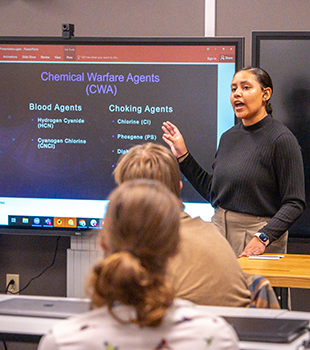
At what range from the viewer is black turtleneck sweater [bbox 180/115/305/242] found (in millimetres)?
2352

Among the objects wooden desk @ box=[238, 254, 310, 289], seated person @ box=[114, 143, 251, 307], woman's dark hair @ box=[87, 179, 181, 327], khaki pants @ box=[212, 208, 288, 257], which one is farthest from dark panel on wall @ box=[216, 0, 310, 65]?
woman's dark hair @ box=[87, 179, 181, 327]

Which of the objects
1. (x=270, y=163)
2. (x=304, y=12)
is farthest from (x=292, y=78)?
(x=270, y=163)

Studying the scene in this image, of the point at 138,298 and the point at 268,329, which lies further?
the point at 268,329

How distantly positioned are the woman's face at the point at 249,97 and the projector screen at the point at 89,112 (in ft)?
1.19

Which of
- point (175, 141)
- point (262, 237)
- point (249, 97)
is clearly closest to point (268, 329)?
point (262, 237)

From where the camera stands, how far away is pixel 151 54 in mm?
2957

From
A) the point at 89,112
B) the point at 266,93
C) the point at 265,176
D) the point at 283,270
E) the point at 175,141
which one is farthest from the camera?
the point at 89,112

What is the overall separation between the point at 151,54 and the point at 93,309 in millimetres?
2254

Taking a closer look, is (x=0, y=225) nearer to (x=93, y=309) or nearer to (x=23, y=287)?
(x=23, y=287)

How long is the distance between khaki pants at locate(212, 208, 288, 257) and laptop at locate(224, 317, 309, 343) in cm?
121

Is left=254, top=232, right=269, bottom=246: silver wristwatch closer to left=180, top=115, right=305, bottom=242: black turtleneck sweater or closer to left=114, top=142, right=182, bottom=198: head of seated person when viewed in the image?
left=180, top=115, right=305, bottom=242: black turtleneck sweater

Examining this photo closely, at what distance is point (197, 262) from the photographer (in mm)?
1378

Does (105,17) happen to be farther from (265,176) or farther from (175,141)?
(265,176)

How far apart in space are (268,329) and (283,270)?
0.98m
